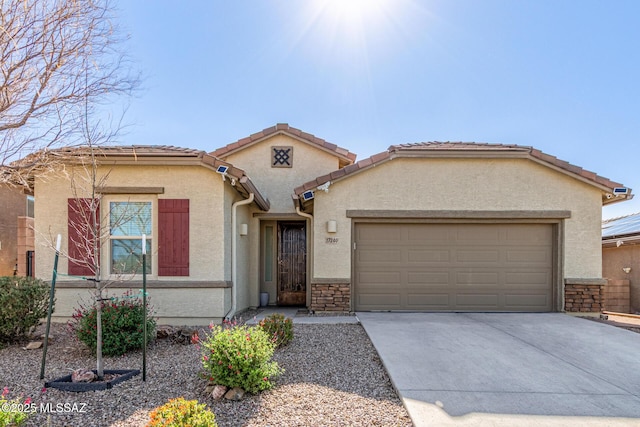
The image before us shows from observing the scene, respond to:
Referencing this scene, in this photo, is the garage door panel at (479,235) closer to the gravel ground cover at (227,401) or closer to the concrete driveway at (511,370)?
the concrete driveway at (511,370)

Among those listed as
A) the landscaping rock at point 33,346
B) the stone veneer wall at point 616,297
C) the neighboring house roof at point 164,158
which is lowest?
the stone veneer wall at point 616,297

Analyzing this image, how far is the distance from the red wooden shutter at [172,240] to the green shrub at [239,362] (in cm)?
384

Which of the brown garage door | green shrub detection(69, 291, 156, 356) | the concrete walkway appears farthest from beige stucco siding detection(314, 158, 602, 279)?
green shrub detection(69, 291, 156, 356)

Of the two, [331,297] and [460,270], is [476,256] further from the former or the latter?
[331,297]

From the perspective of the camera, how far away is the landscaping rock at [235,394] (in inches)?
159

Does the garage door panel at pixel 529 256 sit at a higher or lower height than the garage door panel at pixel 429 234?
lower

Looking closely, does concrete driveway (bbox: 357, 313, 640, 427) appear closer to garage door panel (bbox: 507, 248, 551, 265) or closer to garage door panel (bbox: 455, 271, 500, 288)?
garage door panel (bbox: 455, 271, 500, 288)

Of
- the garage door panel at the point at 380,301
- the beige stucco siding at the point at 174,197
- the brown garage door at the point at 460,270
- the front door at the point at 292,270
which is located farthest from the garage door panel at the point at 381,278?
the beige stucco siding at the point at 174,197

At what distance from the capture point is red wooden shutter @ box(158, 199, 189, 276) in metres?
7.88

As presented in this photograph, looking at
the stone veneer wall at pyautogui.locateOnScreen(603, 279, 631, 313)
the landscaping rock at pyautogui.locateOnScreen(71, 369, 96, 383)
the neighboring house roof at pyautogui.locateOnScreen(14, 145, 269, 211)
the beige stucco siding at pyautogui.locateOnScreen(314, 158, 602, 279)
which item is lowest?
the stone veneer wall at pyautogui.locateOnScreen(603, 279, 631, 313)

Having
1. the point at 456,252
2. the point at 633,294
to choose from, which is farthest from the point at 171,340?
the point at 633,294

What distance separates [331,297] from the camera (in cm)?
884

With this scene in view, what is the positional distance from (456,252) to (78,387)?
7.63 m

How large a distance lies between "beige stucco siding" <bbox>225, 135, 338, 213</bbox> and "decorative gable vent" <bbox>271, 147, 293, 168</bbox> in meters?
0.09
